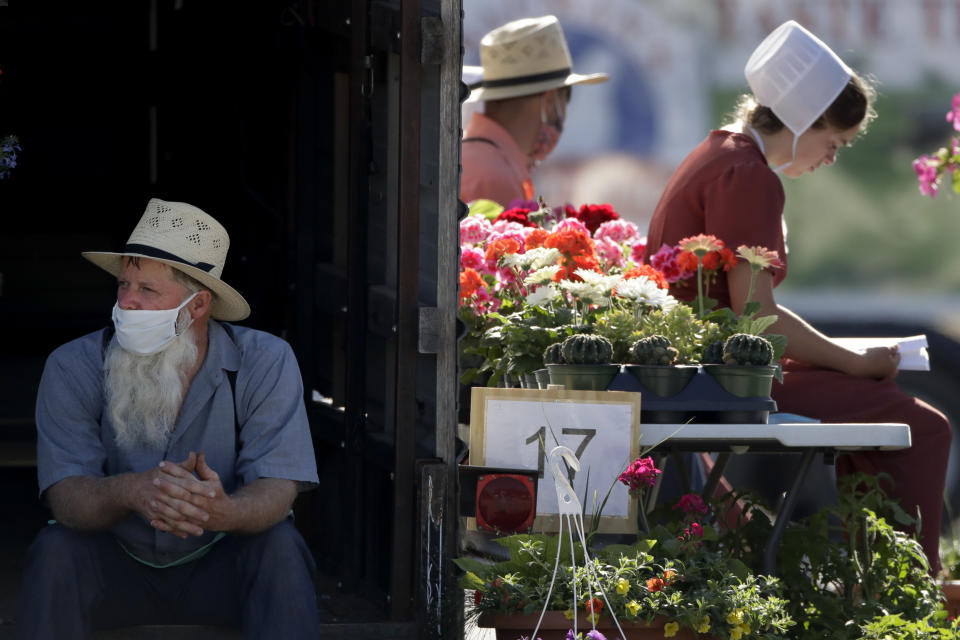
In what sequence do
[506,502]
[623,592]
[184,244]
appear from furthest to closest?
[506,502]
[184,244]
[623,592]

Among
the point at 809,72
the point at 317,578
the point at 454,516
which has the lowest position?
the point at 317,578

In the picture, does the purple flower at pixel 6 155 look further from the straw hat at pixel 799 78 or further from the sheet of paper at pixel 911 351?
the sheet of paper at pixel 911 351

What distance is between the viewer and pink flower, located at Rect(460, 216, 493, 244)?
429 cm

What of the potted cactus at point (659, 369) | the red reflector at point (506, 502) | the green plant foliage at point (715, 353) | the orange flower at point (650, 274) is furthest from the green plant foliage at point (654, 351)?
the red reflector at point (506, 502)

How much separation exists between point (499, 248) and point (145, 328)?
114 cm

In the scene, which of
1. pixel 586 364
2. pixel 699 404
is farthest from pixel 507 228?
pixel 699 404

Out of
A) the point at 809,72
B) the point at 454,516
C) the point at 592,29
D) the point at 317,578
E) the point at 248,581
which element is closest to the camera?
the point at 248,581

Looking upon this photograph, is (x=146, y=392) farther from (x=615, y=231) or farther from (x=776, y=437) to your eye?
(x=615, y=231)

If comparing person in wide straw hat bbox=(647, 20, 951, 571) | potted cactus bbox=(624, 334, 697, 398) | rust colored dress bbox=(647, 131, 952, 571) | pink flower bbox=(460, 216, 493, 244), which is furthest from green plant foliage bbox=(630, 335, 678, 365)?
pink flower bbox=(460, 216, 493, 244)

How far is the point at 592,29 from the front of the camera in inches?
265

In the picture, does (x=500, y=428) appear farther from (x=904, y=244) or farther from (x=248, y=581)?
(x=904, y=244)

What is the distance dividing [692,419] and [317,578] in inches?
58.4

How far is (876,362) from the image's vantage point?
4211mm

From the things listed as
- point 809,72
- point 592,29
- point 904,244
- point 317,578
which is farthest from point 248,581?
point 904,244
